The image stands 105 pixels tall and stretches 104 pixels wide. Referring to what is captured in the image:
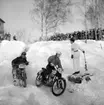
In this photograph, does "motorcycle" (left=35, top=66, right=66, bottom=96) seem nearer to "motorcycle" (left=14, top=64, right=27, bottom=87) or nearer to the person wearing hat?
"motorcycle" (left=14, top=64, right=27, bottom=87)

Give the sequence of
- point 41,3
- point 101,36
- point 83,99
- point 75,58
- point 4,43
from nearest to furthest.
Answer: point 83,99 < point 75,58 < point 4,43 < point 101,36 < point 41,3

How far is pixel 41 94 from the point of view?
5773 mm

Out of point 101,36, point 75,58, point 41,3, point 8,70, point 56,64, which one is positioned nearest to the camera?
point 56,64

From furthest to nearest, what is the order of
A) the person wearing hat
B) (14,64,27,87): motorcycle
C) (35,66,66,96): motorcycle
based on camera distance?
the person wearing hat
(14,64,27,87): motorcycle
(35,66,66,96): motorcycle

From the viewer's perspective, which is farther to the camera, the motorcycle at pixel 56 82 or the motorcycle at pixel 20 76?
the motorcycle at pixel 20 76

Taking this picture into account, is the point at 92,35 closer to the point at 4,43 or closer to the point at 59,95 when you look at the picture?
the point at 4,43

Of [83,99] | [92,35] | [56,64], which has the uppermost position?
[92,35]

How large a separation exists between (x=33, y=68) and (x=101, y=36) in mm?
16058

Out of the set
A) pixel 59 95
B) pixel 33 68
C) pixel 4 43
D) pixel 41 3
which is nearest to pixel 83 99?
pixel 59 95

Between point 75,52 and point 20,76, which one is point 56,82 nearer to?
point 20,76

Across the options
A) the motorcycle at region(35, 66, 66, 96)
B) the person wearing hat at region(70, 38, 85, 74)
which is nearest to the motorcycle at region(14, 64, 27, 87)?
the motorcycle at region(35, 66, 66, 96)

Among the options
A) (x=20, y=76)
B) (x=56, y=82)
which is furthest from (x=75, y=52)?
(x=20, y=76)

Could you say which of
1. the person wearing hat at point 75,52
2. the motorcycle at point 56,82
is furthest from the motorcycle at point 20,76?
the person wearing hat at point 75,52

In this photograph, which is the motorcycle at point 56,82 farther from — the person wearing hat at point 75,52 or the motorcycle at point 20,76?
the person wearing hat at point 75,52
